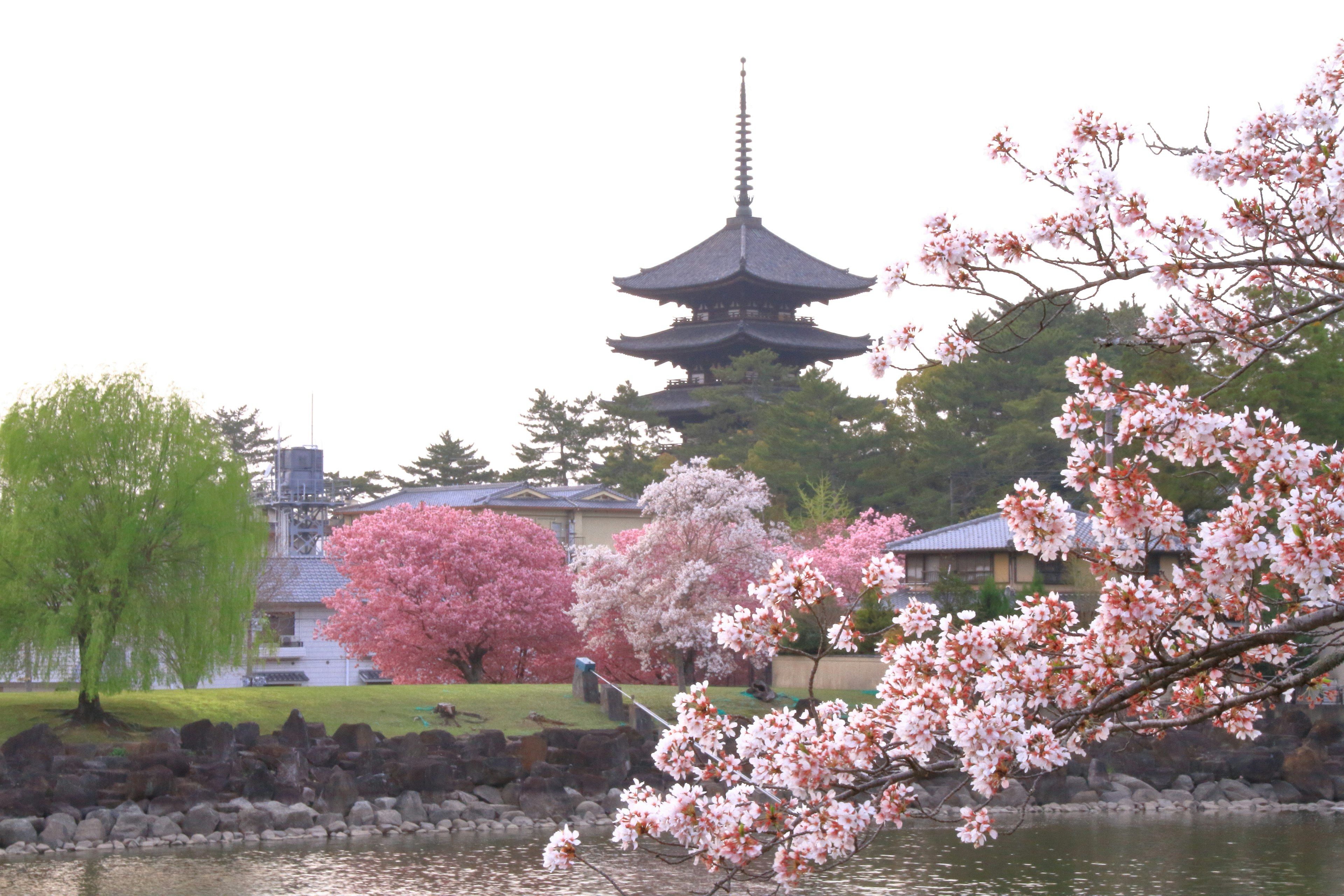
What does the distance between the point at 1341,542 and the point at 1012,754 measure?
1.48 m

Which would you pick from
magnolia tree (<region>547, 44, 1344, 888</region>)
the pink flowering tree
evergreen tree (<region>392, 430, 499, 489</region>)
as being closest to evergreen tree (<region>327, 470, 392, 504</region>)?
evergreen tree (<region>392, 430, 499, 489</region>)

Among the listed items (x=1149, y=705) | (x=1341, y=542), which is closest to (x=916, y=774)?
(x=1149, y=705)

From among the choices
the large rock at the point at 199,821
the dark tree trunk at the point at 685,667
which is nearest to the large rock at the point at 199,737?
the large rock at the point at 199,821

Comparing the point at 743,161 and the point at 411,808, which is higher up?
the point at 743,161

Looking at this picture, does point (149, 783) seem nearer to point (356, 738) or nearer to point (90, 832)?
point (90, 832)

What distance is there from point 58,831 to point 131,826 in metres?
1.00

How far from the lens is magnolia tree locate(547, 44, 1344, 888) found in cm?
561

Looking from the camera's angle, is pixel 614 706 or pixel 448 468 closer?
pixel 614 706

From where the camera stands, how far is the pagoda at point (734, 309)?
56.2m

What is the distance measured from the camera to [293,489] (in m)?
46.6

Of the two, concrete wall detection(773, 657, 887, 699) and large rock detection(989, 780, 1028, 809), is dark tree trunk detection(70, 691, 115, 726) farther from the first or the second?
large rock detection(989, 780, 1028, 809)

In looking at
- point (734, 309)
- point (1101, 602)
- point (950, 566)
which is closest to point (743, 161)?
point (734, 309)

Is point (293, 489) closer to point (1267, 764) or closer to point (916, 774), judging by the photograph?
point (1267, 764)

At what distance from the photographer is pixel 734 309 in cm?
5775
